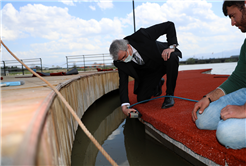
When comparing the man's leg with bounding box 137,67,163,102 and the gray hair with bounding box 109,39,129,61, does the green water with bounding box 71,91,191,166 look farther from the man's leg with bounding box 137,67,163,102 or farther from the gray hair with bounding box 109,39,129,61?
the gray hair with bounding box 109,39,129,61

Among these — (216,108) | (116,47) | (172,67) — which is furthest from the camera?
(172,67)

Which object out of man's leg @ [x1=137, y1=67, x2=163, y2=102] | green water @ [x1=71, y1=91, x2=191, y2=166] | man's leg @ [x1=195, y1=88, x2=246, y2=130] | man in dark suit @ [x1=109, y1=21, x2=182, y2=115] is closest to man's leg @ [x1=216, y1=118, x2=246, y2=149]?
man's leg @ [x1=195, y1=88, x2=246, y2=130]

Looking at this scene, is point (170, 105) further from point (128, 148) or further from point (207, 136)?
point (207, 136)

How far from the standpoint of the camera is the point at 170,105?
6.12 ft

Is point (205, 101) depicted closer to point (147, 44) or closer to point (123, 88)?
point (123, 88)

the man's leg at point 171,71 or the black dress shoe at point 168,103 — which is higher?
the man's leg at point 171,71

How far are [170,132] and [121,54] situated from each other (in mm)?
903

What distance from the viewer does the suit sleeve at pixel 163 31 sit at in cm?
194

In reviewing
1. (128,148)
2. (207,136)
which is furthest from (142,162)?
(207,136)

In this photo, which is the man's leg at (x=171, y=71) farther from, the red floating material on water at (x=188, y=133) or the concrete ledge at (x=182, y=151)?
the concrete ledge at (x=182, y=151)

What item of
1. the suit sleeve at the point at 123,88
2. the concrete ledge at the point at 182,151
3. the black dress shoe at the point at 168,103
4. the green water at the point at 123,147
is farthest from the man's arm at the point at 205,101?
the suit sleeve at the point at 123,88

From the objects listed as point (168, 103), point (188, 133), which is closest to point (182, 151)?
point (188, 133)

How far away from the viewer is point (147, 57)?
6.71ft

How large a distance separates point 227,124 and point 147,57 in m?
1.28
